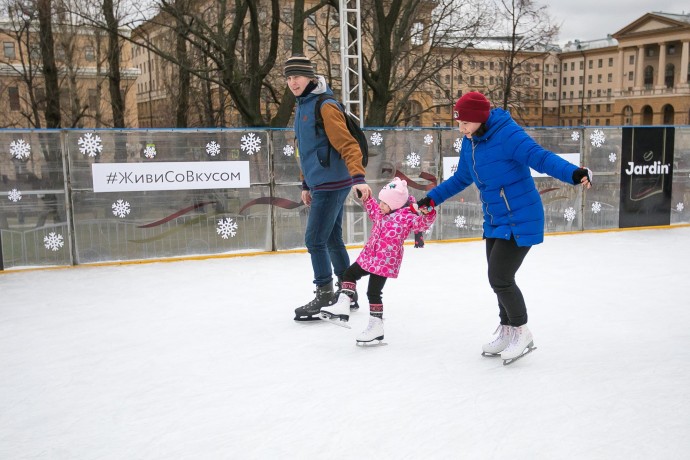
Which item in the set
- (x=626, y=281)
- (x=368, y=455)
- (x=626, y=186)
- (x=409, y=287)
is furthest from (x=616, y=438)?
(x=626, y=186)

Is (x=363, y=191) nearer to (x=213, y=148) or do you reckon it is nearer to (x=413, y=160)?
(x=213, y=148)

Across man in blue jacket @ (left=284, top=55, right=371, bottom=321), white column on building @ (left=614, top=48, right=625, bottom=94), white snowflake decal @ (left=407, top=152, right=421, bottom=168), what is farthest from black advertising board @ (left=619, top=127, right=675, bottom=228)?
white column on building @ (left=614, top=48, right=625, bottom=94)

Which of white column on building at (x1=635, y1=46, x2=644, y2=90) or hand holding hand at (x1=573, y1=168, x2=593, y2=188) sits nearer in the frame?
hand holding hand at (x1=573, y1=168, x2=593, y2=188)

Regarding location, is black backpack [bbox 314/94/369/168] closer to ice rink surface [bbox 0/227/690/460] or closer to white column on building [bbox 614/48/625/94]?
ice rink surface [bbox 0/227/690/460]

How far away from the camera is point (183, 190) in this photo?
23.3 ft

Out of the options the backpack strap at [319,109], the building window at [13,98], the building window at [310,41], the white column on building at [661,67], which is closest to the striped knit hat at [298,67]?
the backpack strap at [319,109]

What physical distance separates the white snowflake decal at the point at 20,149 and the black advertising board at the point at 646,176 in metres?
7.71

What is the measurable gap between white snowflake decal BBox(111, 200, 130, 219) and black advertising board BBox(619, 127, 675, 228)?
6.75 metres

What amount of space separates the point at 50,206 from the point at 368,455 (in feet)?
18.1

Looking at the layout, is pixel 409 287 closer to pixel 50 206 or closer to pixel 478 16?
pixel 50 206

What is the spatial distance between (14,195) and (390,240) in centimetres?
476

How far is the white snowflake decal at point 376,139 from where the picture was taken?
7.88 meters

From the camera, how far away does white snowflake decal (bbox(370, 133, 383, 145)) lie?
7.88 metres

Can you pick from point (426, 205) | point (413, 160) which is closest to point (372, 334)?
point (426, 205)
